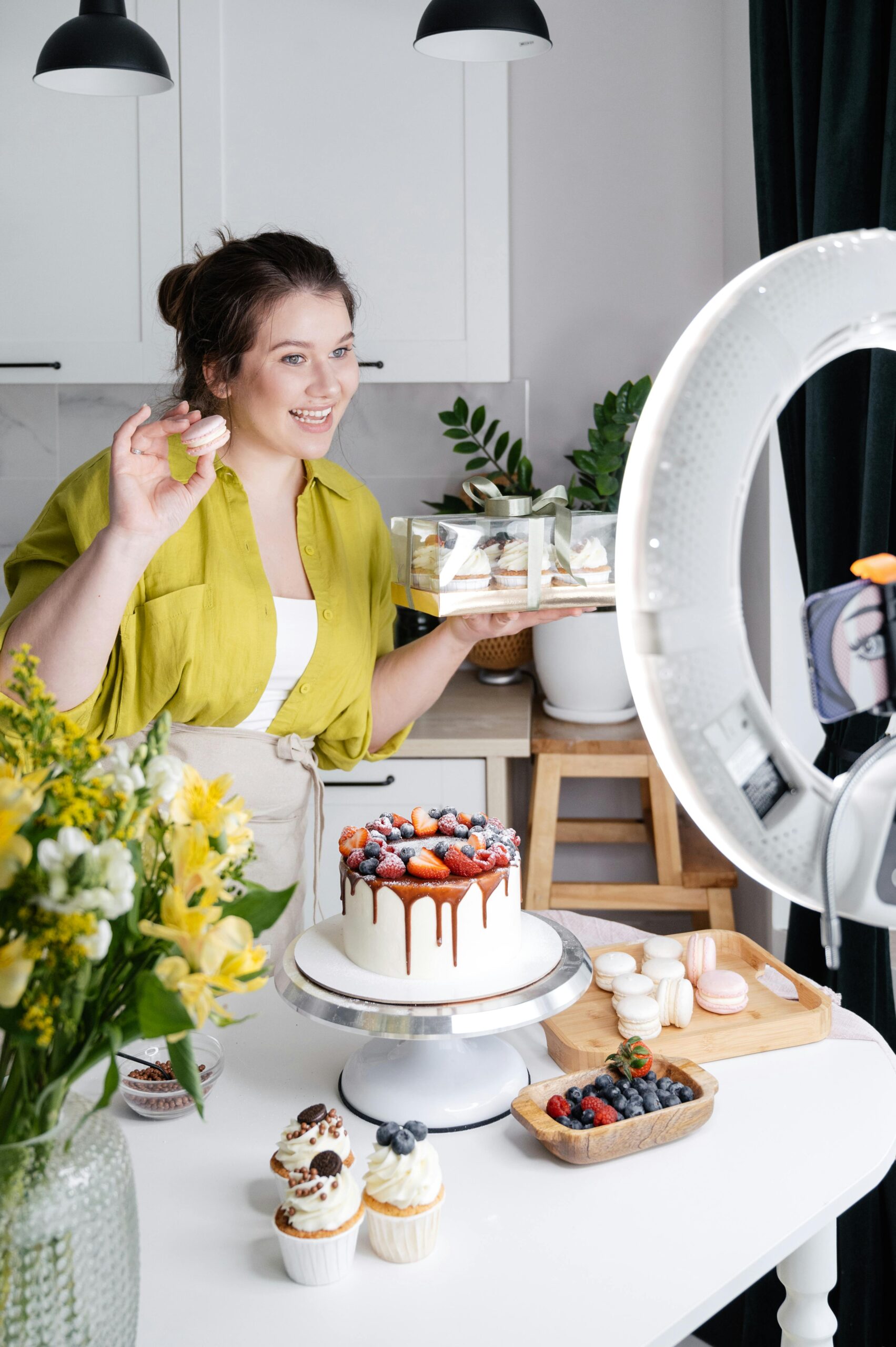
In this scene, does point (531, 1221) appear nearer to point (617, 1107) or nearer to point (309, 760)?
point (617, 1107)

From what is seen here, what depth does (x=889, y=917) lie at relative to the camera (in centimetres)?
51

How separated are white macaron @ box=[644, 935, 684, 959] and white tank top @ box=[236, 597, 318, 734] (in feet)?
2.02

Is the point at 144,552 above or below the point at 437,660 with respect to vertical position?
above

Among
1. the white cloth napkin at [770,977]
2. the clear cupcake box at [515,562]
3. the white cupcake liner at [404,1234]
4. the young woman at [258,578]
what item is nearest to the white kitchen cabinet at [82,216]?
the young woman at [258,578]

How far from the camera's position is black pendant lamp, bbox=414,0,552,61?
179cm

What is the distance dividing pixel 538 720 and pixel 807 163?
122cm

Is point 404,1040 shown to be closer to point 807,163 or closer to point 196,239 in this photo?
point 807,163

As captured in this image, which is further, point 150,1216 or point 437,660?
point 437,660

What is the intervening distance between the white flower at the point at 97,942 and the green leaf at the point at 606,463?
2.00 metres

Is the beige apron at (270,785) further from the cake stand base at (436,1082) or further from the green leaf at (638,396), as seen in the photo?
the green leaf at (638,396)

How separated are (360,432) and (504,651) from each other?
2.03 feet

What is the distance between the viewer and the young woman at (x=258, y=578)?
5.15 feet

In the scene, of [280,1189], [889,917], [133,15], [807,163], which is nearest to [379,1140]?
[280,1189]

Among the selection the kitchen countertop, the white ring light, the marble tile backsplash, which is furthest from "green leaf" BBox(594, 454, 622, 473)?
the white ring light
